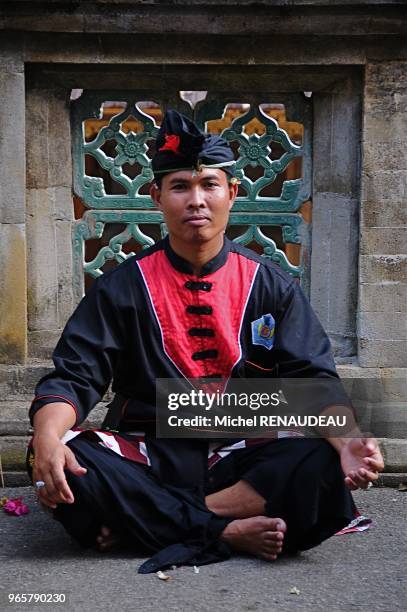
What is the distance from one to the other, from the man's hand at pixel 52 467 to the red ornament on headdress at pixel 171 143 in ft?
3.59

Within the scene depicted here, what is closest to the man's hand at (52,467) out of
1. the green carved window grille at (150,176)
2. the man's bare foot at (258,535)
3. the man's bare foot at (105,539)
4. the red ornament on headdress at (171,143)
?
the man's bare foot at (105,539)

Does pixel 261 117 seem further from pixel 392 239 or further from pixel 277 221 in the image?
pixel 392 239

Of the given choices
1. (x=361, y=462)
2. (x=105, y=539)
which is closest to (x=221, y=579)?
(x=105, y=539)

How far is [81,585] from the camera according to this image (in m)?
3.15

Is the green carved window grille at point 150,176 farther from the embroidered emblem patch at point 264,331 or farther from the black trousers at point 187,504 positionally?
the black trousers at point 187,504

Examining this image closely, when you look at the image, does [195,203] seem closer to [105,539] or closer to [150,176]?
Answer: [105,539]

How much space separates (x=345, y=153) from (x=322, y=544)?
1915mm

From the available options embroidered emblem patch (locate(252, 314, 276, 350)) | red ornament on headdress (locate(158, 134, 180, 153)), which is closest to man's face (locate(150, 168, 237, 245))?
red ornament on headdress (locate(158, 134, 180, 153))

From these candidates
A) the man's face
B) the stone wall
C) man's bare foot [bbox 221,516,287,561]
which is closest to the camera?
man's bare foot [bbox 221,516,287,561]

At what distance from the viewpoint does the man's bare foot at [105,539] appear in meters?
3.43

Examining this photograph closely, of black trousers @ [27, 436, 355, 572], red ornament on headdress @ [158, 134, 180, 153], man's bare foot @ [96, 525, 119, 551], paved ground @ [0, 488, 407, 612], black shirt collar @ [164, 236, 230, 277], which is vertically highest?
red ornament on headdress @ [158, 134, 180, 153]

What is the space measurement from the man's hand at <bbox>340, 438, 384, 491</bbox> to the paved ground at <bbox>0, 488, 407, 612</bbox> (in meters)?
0.34

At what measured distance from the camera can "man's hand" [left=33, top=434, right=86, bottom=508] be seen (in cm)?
313

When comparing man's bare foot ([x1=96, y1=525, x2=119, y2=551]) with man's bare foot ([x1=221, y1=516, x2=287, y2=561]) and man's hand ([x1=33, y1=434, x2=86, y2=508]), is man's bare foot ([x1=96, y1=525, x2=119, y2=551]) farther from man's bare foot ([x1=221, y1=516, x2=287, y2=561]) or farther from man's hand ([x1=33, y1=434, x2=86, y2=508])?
man's bare foot ([x1=221, y1=516, x2=287, y2=561])
